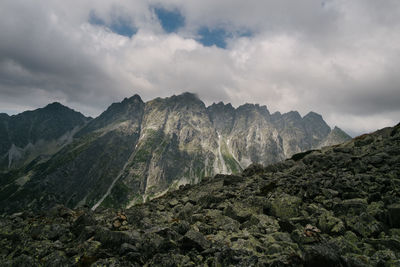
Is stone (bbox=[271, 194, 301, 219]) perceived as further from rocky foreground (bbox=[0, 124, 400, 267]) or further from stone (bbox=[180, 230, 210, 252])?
stone (bbox=[180, 230, 210, 252])

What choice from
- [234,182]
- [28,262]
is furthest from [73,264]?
[234,182]

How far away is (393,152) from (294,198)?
652 inches

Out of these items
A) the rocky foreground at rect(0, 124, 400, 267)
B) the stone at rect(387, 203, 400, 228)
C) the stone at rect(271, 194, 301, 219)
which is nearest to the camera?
the rocky foreground at rect(0, 124, 400, 267)

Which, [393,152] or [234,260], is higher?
[393,152]

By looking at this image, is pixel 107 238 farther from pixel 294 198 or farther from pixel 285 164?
pixel 285 164

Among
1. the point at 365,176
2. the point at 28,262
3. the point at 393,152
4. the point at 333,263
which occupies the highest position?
the point at 393,152

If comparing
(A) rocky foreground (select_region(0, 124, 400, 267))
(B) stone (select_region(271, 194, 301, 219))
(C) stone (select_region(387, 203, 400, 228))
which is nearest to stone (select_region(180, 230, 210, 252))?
(A) rocky foreground (select_region(0, 124, 400, 267))

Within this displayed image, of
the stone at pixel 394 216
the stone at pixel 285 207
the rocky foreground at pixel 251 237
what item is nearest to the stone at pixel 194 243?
the rocky foreground at pixel 251 237

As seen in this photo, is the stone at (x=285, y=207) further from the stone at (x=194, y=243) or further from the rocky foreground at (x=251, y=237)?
the stone at (x=194, y=243)

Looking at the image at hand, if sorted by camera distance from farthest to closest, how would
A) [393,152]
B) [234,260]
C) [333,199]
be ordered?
[393,152], [333,199], [234,260]

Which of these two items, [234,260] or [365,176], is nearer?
[234,260]

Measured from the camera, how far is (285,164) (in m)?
39.5

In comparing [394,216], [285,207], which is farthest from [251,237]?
[394,216]

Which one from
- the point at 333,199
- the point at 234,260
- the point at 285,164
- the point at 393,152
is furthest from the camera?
the point at 285,164
